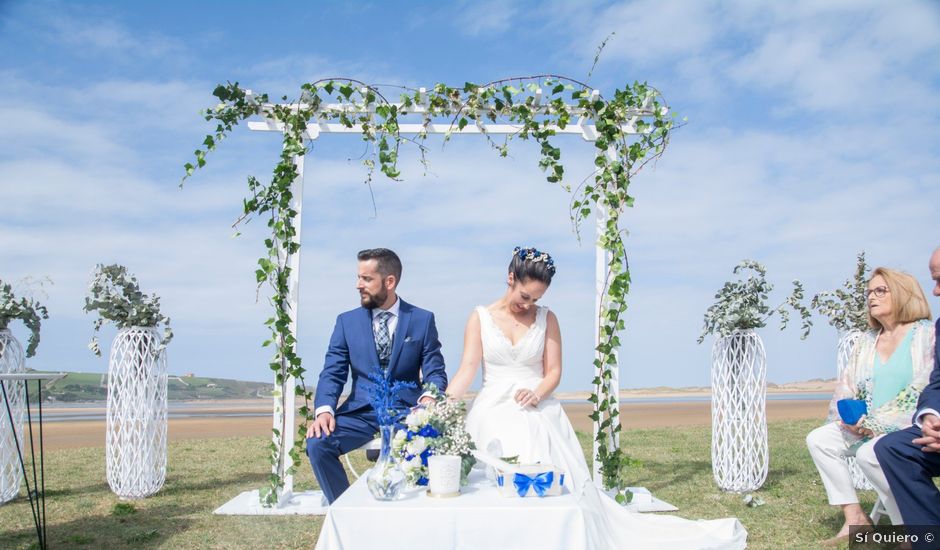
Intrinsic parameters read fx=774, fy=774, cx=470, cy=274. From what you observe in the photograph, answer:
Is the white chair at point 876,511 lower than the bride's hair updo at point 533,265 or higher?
lower

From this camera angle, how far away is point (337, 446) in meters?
5.05

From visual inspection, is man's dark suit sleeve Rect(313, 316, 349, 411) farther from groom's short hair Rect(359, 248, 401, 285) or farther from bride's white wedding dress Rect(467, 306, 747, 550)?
bride's white wedding dress Rect(467, 306, 747, 550)

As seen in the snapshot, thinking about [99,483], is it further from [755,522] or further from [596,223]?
[755,522]

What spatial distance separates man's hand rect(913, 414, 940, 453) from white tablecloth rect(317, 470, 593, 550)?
2193mm

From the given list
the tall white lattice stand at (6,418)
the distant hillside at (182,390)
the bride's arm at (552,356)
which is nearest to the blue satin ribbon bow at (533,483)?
the bride's arm at (552,356)

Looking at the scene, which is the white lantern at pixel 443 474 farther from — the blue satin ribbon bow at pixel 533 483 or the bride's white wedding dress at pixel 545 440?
the bride's white wedding dress at pixel 545 440

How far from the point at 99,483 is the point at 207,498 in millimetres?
1500

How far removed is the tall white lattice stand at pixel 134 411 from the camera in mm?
6395

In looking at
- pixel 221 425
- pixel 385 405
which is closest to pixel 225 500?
pixel 385 405

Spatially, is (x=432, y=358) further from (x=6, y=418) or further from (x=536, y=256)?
(x=6, y=418)

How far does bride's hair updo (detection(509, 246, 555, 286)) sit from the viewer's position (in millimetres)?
4926

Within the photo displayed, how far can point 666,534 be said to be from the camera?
4.14 meters

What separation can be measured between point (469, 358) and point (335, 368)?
935 millimetres

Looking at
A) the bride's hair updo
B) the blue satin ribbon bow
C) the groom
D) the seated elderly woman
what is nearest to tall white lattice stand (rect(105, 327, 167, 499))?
the groom
